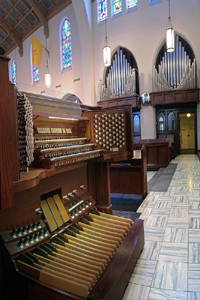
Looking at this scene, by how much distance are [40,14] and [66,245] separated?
13.6 m

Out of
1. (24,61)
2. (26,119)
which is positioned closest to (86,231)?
(26,119)

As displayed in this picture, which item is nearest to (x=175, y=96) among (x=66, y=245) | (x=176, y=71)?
(x=176, y=71)

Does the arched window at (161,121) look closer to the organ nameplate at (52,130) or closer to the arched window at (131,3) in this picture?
the arched window at (131,3)

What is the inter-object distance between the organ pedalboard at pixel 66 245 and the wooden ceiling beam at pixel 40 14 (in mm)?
12483

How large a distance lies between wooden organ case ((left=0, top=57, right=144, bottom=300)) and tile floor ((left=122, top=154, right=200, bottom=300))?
0.14 m

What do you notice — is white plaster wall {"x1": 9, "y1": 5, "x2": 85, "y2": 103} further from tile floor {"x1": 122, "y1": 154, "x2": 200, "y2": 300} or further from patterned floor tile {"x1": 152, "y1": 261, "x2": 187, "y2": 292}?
patterned floor tile {"x1": 152, "y1": 261, "x2": 187, "y2": 292}

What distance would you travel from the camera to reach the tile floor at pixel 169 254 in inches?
61.9

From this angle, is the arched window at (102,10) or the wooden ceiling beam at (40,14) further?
the wooden ceiling beam at (40,14)

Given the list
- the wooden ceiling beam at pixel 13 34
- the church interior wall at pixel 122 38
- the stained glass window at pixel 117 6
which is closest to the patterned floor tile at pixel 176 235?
the church interior wall at pixel 122 38

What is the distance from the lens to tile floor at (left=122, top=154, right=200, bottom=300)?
1573mm

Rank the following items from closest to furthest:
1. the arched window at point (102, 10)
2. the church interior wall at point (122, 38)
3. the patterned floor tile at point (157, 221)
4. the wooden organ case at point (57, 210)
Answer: the wooden organ case at point (57, 210), the patterned floor tile at point (157, 221), the church interior wall at point (122, 38), the arched window at point (102, 10)

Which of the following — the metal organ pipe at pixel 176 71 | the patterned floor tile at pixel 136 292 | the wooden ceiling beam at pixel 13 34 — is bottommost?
the patterned floor tile at pixel 136 292

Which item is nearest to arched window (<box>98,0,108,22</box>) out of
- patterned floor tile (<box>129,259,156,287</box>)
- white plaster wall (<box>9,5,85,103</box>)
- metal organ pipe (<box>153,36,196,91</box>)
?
white plaster wall (<box>9,5,85,103</box>)

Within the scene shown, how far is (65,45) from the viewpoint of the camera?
12.1 meters
